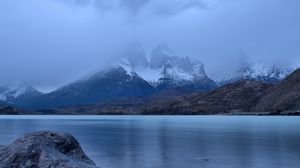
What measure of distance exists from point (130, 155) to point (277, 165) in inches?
615

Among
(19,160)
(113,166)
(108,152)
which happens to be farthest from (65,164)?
(108,152)

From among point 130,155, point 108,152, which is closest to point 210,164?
point 130,155

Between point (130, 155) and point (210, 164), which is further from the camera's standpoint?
point (130, 155)

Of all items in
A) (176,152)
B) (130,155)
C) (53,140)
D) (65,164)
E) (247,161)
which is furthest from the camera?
(176,152)

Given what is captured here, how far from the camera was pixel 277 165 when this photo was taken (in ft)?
126

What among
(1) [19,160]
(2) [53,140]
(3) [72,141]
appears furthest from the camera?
(3) [72,141]

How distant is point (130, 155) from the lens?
4756 centimetres

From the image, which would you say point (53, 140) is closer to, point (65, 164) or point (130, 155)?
point (65, 164)

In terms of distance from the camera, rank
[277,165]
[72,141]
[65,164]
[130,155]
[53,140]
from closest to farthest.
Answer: [65,164] < [53,140] < [72,141] < [277,165] < [130,155]

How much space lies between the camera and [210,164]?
1539 inches

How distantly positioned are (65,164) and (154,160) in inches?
1019

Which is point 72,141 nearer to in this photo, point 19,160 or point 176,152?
point 19,160

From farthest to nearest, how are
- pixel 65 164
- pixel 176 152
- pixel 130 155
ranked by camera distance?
pixel 176 152 < pixel 130 155 < pixel 65 164

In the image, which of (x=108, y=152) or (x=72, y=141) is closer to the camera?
(x=72, y=141)
